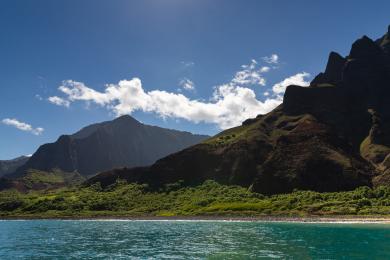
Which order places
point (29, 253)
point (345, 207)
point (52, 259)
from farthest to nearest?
point (345, 207) < point (29, 253) < point (52, 259)

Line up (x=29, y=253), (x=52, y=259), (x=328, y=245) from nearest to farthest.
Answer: (x=52, y=259), (x=29, y=253), (x=328, y=245)

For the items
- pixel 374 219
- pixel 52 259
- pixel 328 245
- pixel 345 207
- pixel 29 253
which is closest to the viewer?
pixel 52 259

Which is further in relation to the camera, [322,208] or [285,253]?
[322,208]

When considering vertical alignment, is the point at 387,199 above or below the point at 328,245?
above

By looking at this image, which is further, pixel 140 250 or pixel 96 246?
pixel 96 246

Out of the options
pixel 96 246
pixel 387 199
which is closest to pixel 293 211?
pixel 387 199

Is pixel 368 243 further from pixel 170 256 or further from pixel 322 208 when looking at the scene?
pixel 322 208

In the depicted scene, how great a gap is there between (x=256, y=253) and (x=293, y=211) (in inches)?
5113

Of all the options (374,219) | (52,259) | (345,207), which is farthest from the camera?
(345,207)

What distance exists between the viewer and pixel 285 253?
205ft

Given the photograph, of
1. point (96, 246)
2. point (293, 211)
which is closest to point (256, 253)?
point (96, 246)

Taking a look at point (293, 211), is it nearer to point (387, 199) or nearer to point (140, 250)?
point (387, 199)

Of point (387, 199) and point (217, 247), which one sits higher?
point (387, 199)

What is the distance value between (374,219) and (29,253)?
119531 millimetres
